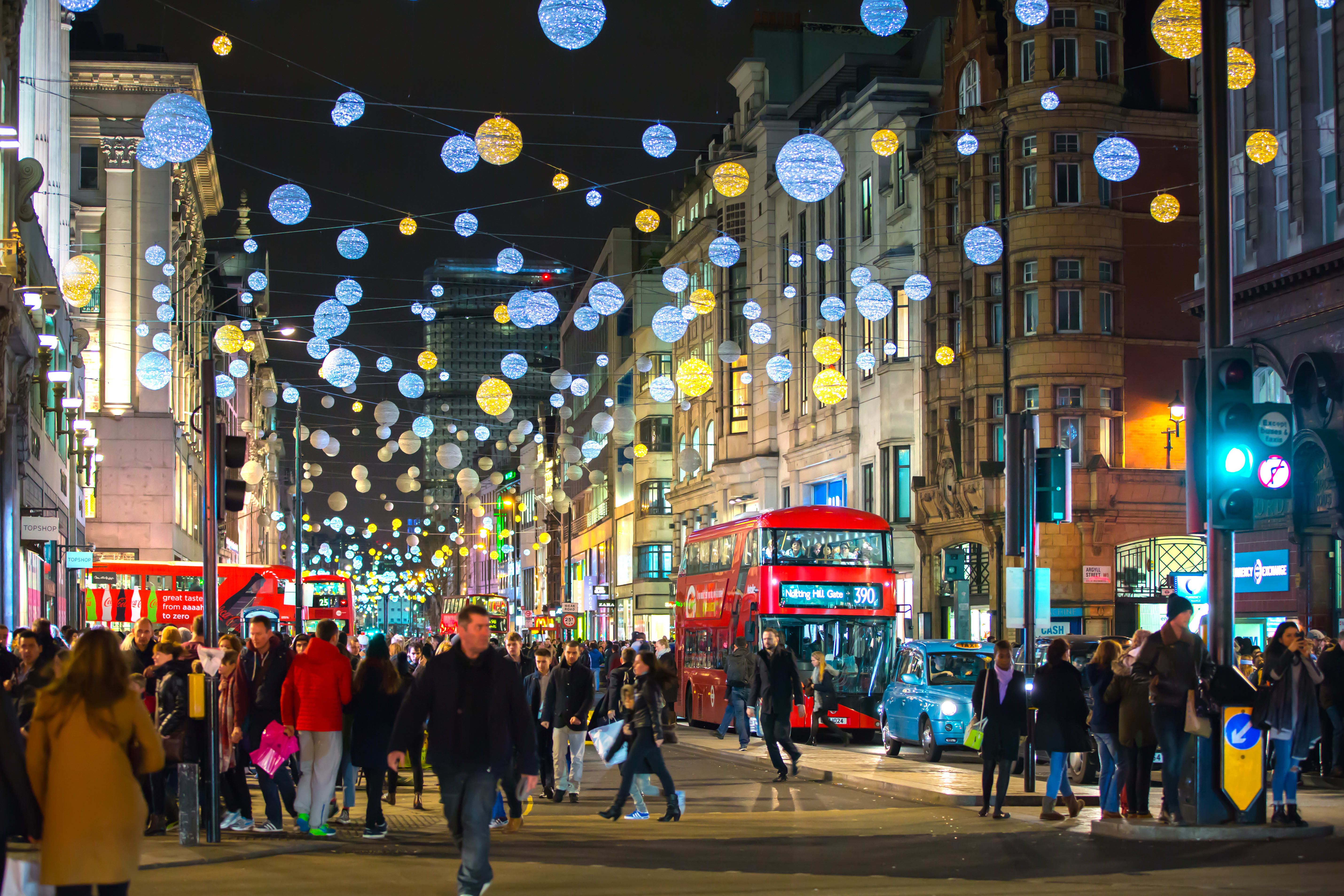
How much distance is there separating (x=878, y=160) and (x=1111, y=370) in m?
11.2

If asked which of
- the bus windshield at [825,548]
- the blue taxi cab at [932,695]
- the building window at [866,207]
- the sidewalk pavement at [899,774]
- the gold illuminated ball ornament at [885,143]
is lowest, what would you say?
the sidewalk pavement at [899,774]

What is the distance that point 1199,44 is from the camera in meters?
21.0

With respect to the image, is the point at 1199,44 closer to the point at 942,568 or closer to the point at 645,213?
the point at 645,213

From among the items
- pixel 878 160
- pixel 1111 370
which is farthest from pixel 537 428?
pixel 1111 370

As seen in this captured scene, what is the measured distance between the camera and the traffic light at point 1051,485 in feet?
64.3

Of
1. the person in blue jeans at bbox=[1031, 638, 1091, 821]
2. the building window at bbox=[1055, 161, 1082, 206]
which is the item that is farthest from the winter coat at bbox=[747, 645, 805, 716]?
the building window at bbox=[1055, 161, 1082, 206]

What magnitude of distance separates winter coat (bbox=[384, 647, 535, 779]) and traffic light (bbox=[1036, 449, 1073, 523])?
10413 mm

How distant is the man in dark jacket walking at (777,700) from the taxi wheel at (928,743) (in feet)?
9.77

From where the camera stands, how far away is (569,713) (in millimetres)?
18516

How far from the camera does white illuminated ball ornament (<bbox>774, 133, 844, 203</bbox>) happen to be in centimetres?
2450

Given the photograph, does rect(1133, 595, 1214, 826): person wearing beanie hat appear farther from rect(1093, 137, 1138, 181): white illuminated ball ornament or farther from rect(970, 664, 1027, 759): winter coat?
rect(1093, 137, 1138, 181): white illuminated ball ornament

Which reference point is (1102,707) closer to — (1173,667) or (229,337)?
(1173,667)

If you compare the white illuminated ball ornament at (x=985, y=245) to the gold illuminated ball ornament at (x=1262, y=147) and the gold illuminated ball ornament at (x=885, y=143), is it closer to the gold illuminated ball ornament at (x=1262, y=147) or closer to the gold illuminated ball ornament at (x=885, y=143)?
the gold illuminated ball ornament at (x=885, y=143)

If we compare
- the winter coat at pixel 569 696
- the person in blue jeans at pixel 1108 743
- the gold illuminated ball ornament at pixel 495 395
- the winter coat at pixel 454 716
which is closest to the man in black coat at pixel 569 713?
the winter coat at pixel 569 696
